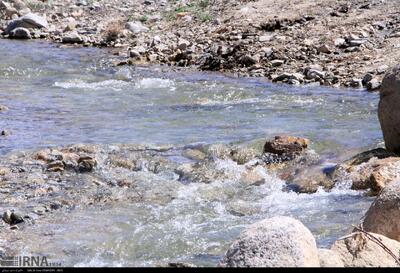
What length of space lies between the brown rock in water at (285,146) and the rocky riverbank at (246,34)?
13.0 ft

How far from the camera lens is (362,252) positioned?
464 centimetres

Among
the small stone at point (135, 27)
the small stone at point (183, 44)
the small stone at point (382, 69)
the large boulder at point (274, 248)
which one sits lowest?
A: the small stone at point (135, 27)

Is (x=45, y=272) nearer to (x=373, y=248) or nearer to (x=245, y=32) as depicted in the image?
(x=373, y=248)

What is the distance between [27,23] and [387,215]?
17967 millimetres

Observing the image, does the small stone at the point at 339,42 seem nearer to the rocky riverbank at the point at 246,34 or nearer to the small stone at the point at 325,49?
the rocky riverbank at the point at 246,34

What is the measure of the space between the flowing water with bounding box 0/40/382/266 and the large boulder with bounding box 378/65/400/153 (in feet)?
2.12

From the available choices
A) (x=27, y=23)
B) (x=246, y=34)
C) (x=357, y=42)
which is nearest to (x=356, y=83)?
(x=357, y=42)

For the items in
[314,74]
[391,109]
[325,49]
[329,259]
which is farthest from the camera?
[325,49]

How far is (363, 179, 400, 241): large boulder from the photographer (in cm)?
536

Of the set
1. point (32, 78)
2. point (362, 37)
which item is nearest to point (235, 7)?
point (362, 37)

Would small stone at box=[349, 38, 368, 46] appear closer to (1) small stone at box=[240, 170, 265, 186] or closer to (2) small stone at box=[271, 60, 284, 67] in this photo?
(2) small stone at box=[271, 60, 284, 67]

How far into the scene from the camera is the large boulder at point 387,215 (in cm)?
536

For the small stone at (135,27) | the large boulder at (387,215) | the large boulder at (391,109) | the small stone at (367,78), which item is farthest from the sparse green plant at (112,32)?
the large boulder at (387,215)

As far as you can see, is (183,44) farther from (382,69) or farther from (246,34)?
(382,69)
